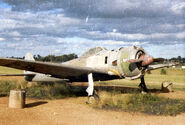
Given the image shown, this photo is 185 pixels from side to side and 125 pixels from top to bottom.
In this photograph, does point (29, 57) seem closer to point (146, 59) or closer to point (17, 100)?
point (17, 100)

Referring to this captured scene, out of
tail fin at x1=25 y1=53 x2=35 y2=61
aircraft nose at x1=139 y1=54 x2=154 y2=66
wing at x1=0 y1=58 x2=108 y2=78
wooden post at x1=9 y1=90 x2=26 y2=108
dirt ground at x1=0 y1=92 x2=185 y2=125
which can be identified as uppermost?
tail fin at x1=25 y1=53 x2=35 y2=61

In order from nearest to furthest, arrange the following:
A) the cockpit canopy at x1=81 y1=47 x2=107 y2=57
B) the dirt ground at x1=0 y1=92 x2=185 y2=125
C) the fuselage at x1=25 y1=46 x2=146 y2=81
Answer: the dirt ground at x1=0 y1=92 x2=185 y2=125 < the fuselage at x1=25 y1=46 x2=146 y2=81 < the cockpit canopy at x1=81 y1=47 x2=107 y2=57

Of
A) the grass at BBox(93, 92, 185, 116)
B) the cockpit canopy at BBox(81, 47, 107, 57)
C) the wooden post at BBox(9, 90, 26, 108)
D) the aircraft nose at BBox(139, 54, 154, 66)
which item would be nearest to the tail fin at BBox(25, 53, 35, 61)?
the cockpit canopy at BBox(81, 47, 107, 57)

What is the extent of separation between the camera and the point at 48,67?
9.59 m

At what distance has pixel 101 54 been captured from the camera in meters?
11.5

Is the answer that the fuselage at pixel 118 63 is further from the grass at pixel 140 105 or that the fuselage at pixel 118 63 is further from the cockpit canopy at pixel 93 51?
the grass at pixel 140 105

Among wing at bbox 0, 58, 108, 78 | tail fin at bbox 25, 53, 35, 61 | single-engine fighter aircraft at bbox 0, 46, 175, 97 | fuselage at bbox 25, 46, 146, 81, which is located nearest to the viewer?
wing at bbox 0, 58, 108, 78

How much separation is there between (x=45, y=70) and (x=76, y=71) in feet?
5.12

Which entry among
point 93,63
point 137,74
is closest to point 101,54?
point 93,63

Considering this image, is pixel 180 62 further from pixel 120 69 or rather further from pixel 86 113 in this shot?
pixel 86 113

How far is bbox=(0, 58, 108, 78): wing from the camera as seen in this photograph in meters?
8.42

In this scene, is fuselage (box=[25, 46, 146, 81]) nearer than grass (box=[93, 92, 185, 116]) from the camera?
No

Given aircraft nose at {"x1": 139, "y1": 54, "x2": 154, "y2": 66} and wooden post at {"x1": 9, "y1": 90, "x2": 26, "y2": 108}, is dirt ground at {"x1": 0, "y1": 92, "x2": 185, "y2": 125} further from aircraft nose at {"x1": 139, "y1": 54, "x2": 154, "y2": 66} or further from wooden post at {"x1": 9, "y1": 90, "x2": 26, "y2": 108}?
aircraft nose at {"x1": 139, "y1": 54, "x2": 154, "y2": 66}

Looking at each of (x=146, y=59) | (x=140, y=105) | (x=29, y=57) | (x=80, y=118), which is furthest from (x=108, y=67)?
(x=29, y=57)
